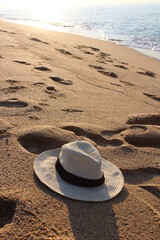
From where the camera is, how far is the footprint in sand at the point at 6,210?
5.14ft

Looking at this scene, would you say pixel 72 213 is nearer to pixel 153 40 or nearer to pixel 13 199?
pixel 13 199

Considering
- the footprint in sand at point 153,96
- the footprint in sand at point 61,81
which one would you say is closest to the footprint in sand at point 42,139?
the footprint in sand at point 61,81

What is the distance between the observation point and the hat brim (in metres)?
1.77

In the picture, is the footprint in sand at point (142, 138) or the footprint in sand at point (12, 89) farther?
the footprint in sand at point (12, 89)

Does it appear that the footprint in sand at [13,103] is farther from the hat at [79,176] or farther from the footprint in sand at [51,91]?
the hat at [79,176]

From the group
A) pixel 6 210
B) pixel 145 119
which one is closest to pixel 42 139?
pixel 6 210

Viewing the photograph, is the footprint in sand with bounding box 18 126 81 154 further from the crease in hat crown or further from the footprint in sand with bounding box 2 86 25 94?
the footprint in sand with bounding box 2 86 25 94

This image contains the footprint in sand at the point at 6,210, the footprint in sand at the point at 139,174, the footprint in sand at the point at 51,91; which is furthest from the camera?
the footprint in sand at the point at 51,91

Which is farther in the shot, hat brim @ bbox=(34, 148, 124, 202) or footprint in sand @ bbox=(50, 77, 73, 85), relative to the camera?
footprint in sand @ bbox=(50, 77, 73, 85)

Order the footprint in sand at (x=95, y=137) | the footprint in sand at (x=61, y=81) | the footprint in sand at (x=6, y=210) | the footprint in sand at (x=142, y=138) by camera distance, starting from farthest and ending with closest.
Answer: the footprint in sand at (x=61, y=81)
the footprint in sand at (x=142, y=138)
the footprint in sand at (x=95, y=137)
the footprint in sand at (x=6, y=210)

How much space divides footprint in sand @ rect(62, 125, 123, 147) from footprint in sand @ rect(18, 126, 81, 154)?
0.16m

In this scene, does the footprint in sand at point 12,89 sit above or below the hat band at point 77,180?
above

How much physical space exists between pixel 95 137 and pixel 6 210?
113 centimetres

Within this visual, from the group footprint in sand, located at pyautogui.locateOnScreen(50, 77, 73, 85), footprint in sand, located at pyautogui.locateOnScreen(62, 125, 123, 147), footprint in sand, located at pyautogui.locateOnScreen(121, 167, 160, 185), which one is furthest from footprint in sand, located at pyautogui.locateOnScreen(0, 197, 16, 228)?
footprint in sand, located at pyautogui.locateOnScreen(50, 77, 73, 85)
